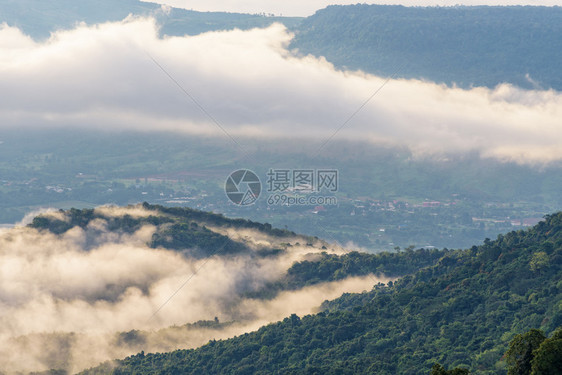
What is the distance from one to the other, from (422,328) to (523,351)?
28.6 m

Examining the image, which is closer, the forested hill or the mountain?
the forested hill

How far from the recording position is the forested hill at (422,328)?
225 feet

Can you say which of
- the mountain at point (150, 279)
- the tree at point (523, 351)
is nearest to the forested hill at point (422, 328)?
the mountain at point (150, 279)

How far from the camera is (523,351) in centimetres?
4756

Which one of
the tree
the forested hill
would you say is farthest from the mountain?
the tree

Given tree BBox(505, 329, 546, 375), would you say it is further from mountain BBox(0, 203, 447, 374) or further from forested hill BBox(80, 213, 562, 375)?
mountain BBox(0, 203, 447, 374)

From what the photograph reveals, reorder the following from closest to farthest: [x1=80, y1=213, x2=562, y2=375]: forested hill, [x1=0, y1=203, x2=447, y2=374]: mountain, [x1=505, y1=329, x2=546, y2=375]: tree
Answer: [x1=505, y1=329, x2=546, y2=375]: tree
[x1=80, y1=213, x2=562, y2=375]: forested hill
[x1=0, y1=203, x2=447, y2=374]: mountain

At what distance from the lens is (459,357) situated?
6712 cm

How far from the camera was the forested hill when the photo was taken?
225 ft

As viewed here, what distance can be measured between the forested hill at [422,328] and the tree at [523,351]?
14865 millimetres

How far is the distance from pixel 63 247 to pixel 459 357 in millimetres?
52208

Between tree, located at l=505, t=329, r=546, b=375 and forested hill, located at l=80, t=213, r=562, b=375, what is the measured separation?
585 inches

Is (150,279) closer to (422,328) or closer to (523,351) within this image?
(422,328)

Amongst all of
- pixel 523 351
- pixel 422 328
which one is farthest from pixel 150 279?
pixel 523 351
